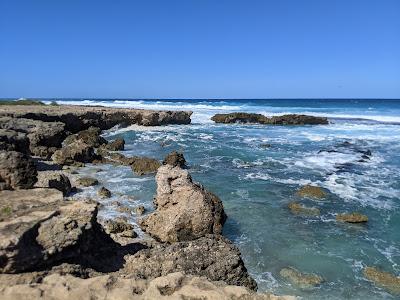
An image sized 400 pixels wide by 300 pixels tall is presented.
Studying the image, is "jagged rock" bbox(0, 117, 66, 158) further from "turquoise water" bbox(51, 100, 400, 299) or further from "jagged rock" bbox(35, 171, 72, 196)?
"jagged rock" bbox(35, 171, 72, 196)

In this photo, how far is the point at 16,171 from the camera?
10086mm

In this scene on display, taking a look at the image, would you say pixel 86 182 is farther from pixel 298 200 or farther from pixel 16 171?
pixel 298 200

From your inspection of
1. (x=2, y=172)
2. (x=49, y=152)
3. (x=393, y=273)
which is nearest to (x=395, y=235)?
(x=393, y=273)

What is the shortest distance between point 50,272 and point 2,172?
5.58m

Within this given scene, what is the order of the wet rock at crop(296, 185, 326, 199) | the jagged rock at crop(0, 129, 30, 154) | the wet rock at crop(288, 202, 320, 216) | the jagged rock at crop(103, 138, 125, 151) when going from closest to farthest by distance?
the wet rock at crop(288, 202, 320, 216), the wet rock at crop(296, 185, 326, 199), the jagged rock at crop(0, 129, 30, 154), the jagged rock at crop(103, 138, 125, 151)

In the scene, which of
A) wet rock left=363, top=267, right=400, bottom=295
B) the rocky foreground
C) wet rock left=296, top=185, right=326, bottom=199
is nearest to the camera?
the rocky foreground

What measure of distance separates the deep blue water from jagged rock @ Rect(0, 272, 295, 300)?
2868 mm

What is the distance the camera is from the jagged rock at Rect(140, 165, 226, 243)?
916 centimetres

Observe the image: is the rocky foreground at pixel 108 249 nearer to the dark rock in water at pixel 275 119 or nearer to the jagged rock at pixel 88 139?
the jagged rock at pixel 88 139

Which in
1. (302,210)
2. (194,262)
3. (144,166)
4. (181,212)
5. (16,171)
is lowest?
(302,210)

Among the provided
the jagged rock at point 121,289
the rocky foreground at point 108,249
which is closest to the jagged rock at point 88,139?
the rocky foreground at point 108,249

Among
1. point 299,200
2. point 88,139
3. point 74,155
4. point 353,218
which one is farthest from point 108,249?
point 88,139

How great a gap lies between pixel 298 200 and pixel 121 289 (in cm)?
910

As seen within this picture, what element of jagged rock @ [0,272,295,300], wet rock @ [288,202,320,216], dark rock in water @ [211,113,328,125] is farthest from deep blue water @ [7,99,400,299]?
dark rock in water @ [211,113,328,125]
